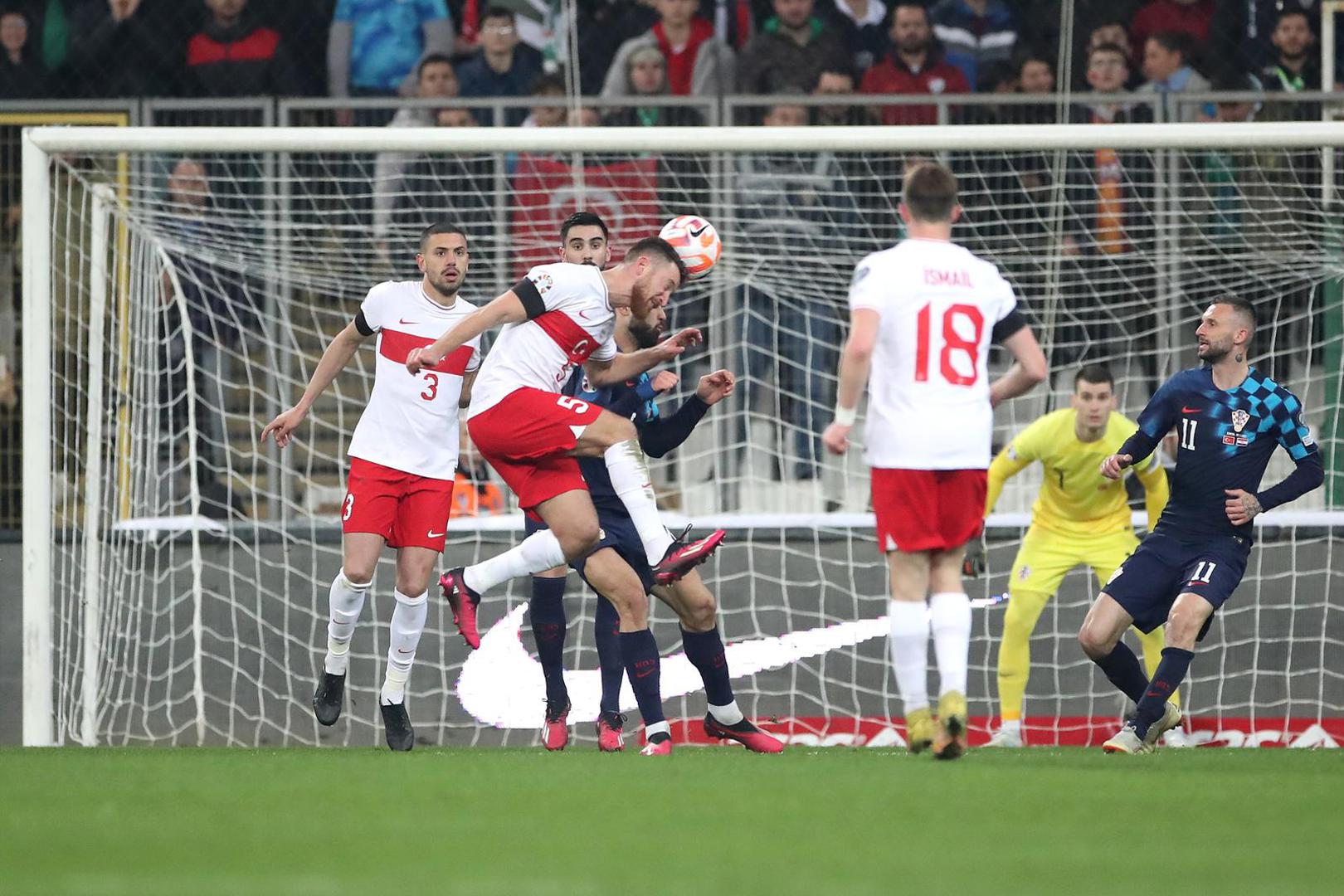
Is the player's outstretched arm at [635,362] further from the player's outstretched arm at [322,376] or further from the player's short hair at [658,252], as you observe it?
the player's outstretched arm at [322,376]

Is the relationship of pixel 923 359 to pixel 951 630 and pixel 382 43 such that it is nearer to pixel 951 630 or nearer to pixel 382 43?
pixel 951 630

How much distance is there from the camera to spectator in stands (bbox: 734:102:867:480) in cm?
1027

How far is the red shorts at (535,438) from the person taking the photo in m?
6.88

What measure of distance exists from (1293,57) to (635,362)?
19.4 ft

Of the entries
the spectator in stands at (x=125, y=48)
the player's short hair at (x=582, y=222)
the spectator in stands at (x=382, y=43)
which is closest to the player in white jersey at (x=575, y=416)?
the player's short hair at (x=582, y=222)

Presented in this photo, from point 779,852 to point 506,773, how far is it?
2.04 meters

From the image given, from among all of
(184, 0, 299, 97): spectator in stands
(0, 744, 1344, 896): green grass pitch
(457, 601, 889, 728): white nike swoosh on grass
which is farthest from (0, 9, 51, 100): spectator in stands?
(0, 744, 1344, 896): green grass pitch

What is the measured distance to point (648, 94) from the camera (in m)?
11.0

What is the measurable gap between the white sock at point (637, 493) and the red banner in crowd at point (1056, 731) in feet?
9.06

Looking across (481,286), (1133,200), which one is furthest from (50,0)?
(1133,200)

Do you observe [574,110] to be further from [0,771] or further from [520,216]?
[0,771]

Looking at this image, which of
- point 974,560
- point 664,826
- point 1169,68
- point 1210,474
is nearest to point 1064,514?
point 1210,474

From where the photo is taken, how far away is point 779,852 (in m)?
4.05

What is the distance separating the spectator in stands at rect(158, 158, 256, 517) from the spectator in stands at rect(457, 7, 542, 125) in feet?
5.62
